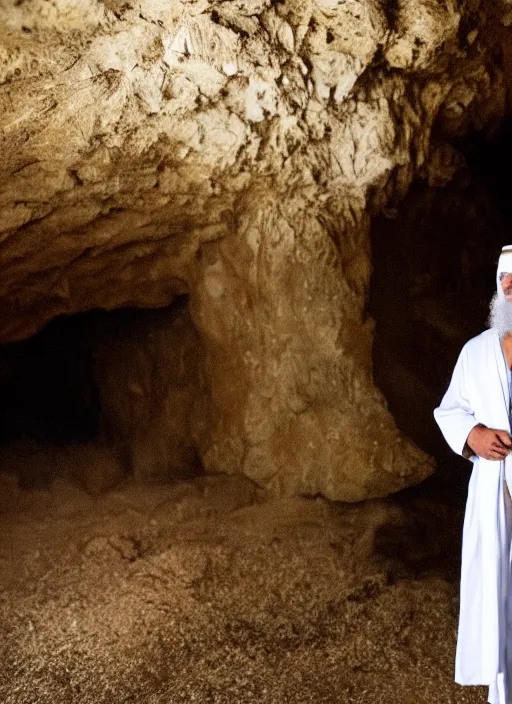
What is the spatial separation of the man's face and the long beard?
5 cm

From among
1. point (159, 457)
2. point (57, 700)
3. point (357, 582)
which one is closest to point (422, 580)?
point (357, 582)

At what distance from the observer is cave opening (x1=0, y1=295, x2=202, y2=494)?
526 cm

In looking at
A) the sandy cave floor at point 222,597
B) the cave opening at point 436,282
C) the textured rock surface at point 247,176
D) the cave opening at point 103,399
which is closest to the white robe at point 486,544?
the sandy cave floor at point 222,597

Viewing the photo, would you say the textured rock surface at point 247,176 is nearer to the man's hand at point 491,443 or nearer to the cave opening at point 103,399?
the cave opening at point 103,399

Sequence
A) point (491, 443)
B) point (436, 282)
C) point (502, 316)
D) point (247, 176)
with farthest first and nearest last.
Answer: point (436, 282), point (247, 176), point (502, 316), point (491, 443)

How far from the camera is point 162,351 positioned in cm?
564

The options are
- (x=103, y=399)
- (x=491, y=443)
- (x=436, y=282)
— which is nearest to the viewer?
(x=491, y=443)

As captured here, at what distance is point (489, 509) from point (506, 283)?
0.82m

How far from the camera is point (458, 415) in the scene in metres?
2.80

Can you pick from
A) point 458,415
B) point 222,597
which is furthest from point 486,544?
point 222,597

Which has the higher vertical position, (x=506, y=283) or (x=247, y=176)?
(x=247, y=176)

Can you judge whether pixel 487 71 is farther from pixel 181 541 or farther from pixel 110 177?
pixel 181 541

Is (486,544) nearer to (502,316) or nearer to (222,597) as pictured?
(502,316)

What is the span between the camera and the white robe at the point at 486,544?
259cm
